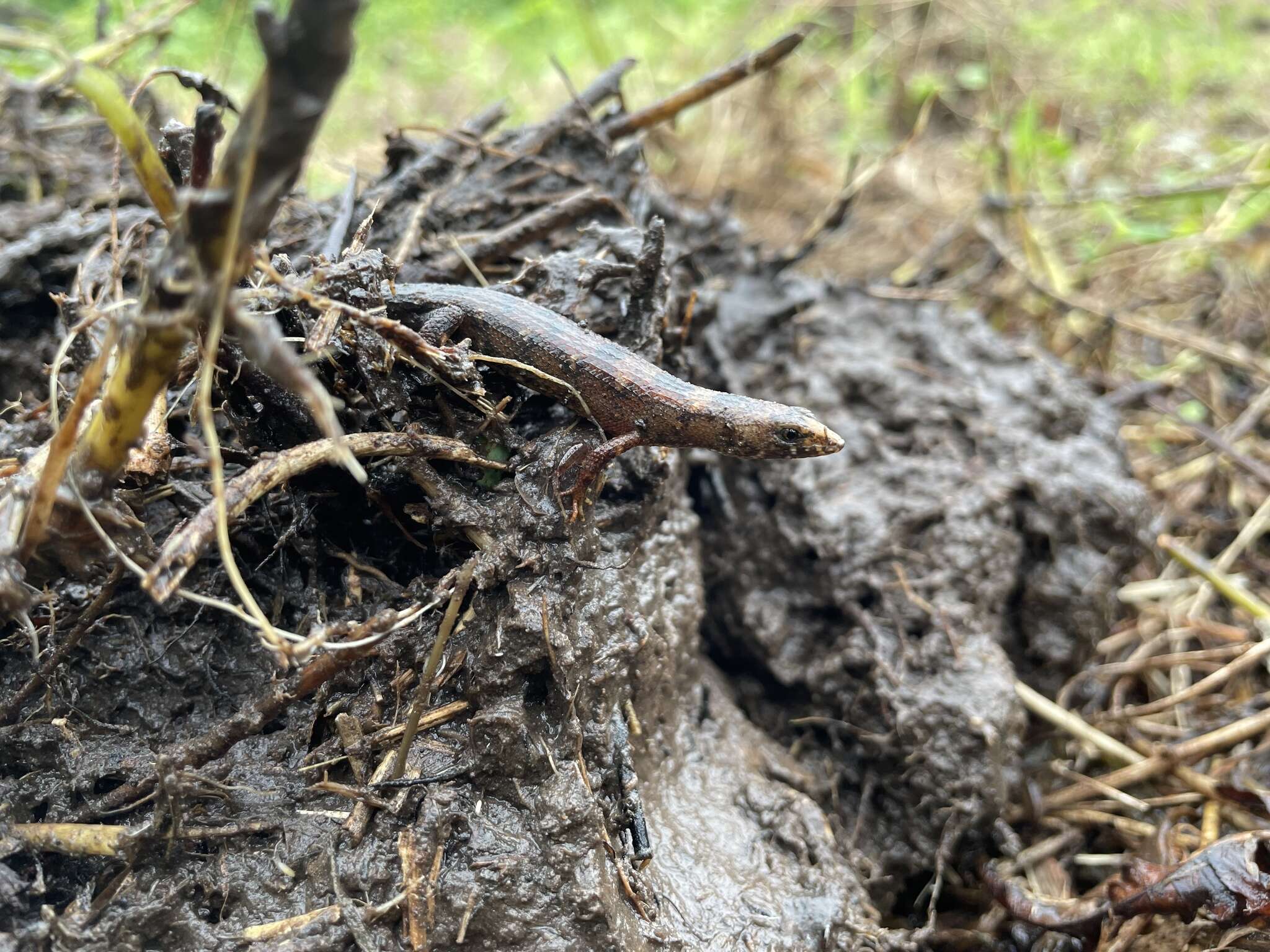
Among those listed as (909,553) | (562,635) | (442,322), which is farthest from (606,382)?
(909,553)

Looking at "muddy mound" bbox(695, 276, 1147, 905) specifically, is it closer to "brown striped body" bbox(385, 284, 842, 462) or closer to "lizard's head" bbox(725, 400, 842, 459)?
"lizard's head" bbox(725, 400, 842, 459)

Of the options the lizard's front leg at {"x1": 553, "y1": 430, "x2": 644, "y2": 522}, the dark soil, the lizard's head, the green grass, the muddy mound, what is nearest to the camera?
the dark soil

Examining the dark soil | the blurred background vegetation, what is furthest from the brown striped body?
the blurred background vegetation

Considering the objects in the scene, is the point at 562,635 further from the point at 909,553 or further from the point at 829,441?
the point at 909,553

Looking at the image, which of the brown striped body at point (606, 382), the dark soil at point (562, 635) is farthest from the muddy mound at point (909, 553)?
the brown striped body at point (606, 382)

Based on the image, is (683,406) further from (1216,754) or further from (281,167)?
(1216,754)

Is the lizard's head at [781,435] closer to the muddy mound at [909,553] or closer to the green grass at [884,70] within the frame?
the muddy mound at [909,553]

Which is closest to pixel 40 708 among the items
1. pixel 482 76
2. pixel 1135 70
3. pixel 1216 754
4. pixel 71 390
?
pixel 71 390
